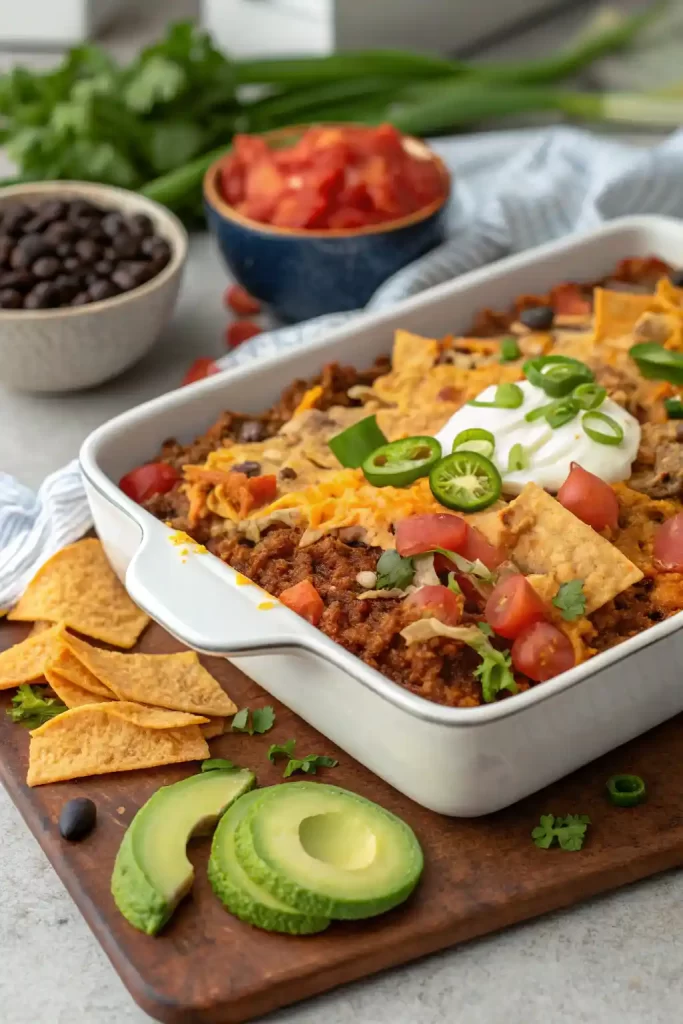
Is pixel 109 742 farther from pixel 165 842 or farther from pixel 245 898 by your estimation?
pixel 245 898

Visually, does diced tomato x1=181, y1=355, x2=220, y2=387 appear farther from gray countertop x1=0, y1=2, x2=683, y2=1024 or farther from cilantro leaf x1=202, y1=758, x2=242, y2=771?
gray countertop x1=0, y1=2, x2=683, y2=1024

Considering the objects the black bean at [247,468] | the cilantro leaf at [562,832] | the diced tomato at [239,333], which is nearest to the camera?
the cilantro leaf at [562,832]

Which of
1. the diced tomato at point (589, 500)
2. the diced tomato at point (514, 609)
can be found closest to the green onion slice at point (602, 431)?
the diced tomato at point (589, 500)

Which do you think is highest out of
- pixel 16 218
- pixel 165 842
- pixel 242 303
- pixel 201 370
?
pixel 16 218

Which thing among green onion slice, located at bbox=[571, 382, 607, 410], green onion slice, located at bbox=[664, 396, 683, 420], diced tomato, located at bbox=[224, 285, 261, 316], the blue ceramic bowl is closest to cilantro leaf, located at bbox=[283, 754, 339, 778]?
green onion slice, located at bbox=[571, 382, 607, 410]

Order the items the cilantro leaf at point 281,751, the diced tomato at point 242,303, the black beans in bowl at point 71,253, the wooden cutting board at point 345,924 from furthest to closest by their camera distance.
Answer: the diced tomato at point 242,303
the black beans in bowl at point 71,253
the cilantro leaf at point 281,751
the wooden cutting board at point 345,924

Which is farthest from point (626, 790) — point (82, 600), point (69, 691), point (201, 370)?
point (201, 370)

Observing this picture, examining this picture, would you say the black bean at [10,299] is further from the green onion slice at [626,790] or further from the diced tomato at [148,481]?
the green onion slice at [626,790]
